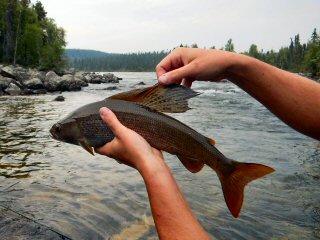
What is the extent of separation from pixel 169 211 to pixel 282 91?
133 centimetres

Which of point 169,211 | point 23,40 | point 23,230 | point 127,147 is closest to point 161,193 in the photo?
point 169,211

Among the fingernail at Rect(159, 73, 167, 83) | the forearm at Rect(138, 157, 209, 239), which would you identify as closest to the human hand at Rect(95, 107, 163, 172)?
the forearm at Rect(138, 157, 209, 239)

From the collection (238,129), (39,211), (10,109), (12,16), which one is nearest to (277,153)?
(238,129)

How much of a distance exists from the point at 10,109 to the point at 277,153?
1611 centimetres

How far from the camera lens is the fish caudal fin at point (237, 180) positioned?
2.70m

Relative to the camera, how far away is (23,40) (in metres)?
69.3

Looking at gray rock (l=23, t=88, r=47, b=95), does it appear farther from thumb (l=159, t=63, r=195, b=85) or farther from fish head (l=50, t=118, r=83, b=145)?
thumb (l=159, t=63, r=195, b=85)

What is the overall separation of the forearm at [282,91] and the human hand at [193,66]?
0.09m

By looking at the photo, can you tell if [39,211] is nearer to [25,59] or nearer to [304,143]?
[304,143]

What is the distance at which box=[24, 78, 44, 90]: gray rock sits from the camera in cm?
3822

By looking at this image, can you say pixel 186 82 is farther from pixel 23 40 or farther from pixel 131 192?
pixel 23 40

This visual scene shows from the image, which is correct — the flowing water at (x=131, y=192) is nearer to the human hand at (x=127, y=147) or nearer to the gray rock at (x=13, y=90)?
the human hand at (x=127, y=147)

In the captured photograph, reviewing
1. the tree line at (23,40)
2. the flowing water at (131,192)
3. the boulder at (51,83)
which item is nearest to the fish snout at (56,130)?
the flowing water at (131,192)

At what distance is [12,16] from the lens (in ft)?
221
